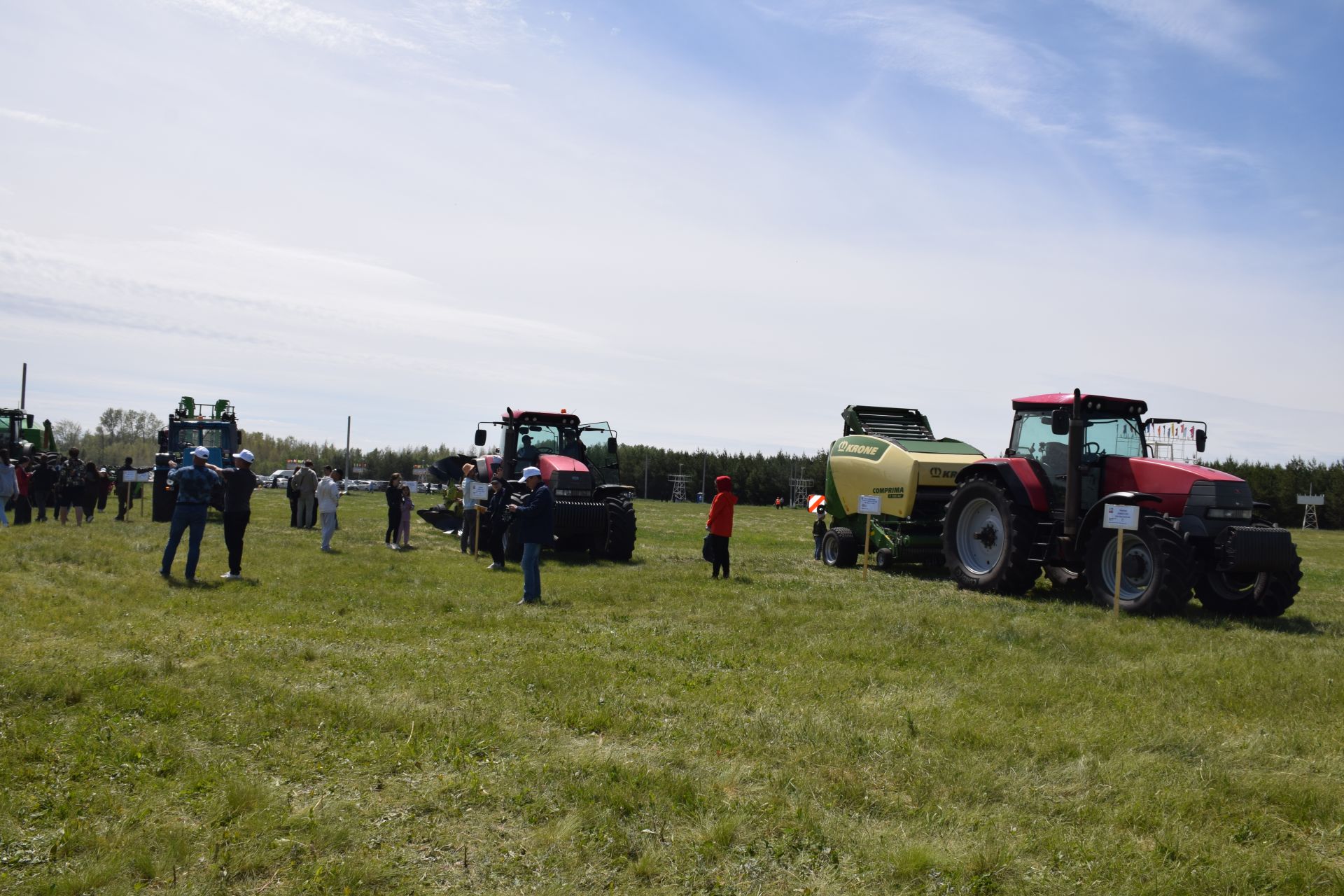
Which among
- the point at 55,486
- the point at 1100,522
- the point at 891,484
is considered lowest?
the point at 55,486

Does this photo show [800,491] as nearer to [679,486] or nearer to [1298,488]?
[679,486]

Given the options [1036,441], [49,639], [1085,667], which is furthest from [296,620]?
[1036,441]

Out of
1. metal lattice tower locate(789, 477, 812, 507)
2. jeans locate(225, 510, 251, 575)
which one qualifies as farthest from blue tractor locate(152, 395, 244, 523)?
metal lattice tower locate(789, 477, 812, 507)

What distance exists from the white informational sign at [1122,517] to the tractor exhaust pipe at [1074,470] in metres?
1.22

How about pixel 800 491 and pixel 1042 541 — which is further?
pixel 800 491

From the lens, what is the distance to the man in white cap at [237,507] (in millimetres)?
12516

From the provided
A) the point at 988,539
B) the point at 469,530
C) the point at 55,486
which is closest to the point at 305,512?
the point at 55,486

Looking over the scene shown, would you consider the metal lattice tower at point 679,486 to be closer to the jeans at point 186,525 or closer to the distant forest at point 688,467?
the distant forest at point 688,467

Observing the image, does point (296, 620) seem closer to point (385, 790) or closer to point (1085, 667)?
point (385, 790)

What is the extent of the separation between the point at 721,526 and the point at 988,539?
3.66 m

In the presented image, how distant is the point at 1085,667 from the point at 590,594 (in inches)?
228

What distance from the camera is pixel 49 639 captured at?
796 centimetres

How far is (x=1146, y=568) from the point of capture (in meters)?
11.6

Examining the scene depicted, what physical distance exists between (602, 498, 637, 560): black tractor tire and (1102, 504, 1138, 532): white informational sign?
7644mm
